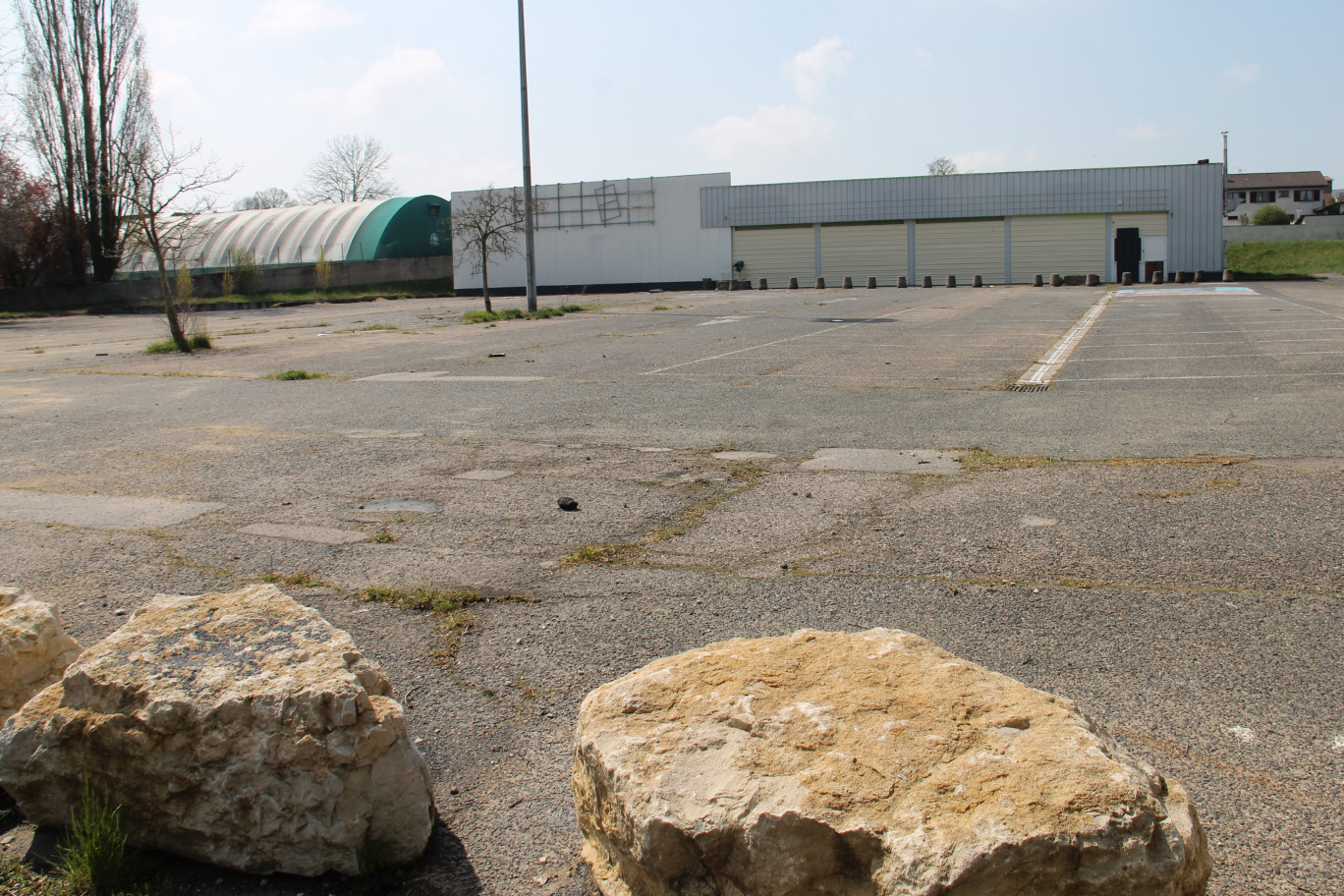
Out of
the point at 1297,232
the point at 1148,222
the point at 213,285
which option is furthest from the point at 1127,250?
the point at 213,285

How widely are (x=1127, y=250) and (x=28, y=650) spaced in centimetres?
5225

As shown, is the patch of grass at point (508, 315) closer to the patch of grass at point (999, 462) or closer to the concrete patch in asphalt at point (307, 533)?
the patch of grass at point (999, 462)

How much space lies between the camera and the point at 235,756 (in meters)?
2.54

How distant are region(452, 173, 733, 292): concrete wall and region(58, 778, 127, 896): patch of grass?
52.0m

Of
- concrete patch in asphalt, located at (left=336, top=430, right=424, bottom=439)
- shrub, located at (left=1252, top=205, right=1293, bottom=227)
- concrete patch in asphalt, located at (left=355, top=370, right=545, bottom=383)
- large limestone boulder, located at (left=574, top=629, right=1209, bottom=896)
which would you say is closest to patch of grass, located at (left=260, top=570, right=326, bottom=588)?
large limestone boulder, located at (left=574, top=629, right=1209, bottom=896)

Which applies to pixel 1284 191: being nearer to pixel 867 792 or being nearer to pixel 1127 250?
pixel 1127 250

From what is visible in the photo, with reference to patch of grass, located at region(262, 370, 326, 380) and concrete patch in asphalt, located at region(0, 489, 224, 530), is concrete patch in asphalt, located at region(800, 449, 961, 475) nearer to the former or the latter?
concrete patch in asphalt, located at region(0, 489, 224, 530)

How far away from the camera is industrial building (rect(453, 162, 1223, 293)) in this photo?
1909 inches

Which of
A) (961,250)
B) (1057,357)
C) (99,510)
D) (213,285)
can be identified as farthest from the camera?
(961,250)

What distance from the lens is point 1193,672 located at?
11.9ft

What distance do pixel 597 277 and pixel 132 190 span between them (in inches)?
1462

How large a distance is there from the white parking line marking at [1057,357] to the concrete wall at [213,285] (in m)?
37.5

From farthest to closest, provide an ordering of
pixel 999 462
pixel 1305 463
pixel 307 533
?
pixel 999 462
pixel 1305 463
pixel 307 533

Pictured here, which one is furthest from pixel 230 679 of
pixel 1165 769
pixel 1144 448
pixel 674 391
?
pixel 674 391
